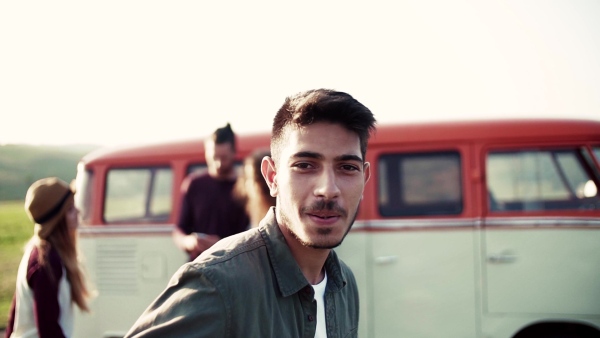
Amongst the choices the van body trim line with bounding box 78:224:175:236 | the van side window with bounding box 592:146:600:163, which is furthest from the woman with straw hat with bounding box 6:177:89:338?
the van side window with bounding box 592:146:600:163

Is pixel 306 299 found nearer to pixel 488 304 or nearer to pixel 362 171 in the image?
pixel 362 171

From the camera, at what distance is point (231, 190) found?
438 centimetres

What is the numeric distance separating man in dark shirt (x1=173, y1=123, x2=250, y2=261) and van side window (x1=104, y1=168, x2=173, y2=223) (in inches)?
39.3

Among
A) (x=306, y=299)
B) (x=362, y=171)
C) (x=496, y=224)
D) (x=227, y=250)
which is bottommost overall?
(x=496, y=224)

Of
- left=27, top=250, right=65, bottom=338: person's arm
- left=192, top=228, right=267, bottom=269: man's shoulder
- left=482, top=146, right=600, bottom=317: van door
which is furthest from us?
left=482, top=146, right=600, bottom=317: van door

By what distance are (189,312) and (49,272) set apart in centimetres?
174

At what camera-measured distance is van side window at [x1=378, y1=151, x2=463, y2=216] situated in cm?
482

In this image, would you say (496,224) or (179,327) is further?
(496,224)

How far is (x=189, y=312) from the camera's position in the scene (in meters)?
1.28

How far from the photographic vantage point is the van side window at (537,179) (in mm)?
4730

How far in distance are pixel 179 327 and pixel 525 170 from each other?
4.11m

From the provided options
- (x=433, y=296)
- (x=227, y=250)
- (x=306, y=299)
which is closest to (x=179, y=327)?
(x=227, y=250)

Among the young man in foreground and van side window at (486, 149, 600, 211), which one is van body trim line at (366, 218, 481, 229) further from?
the young man in foreground

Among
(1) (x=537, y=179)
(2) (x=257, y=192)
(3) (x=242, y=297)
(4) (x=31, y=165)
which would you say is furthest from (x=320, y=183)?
(4) (x=31, y=165)
